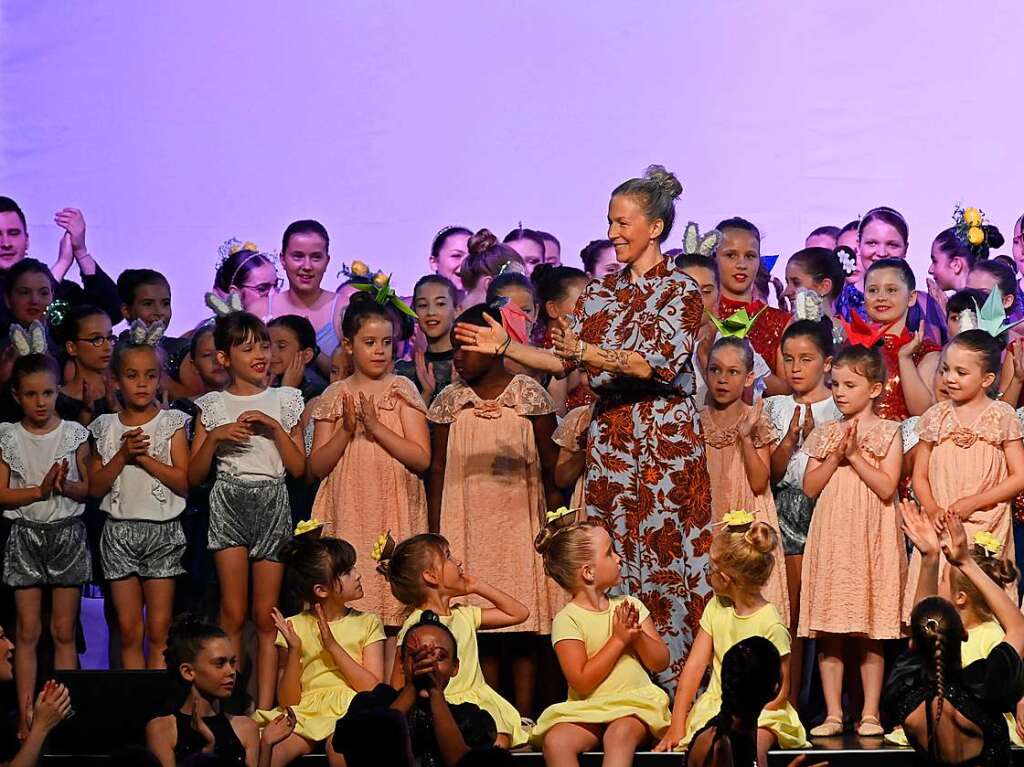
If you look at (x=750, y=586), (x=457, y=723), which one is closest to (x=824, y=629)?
(x=750, y=586)

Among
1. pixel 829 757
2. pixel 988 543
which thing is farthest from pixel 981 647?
pixel 829 757

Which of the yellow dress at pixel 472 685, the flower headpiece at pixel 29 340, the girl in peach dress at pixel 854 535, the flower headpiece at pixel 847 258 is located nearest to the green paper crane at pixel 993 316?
the girl in peach dress at pixel 854 535

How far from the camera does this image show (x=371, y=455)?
5.13 m

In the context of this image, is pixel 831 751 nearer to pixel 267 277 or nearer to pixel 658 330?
pixel 658 330

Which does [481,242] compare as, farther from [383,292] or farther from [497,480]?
[497,480]

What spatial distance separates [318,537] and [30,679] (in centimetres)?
109

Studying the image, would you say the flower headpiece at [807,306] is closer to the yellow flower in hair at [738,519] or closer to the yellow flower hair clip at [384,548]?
the yellow flower in hair at [738,519]

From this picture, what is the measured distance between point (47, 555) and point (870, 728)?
256 cm

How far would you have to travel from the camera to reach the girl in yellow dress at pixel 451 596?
4.43 meters

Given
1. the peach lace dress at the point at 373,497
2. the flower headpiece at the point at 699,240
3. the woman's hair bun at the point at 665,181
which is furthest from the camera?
the flower headpiece at the point at 699,240

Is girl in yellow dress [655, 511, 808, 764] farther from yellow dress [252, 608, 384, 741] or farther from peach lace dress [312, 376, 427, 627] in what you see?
peach lace dress [312, 376, 427, 627]

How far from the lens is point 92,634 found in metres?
6.10

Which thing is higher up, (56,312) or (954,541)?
(56,312)

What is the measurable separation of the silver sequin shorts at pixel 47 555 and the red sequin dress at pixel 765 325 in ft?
7.28
